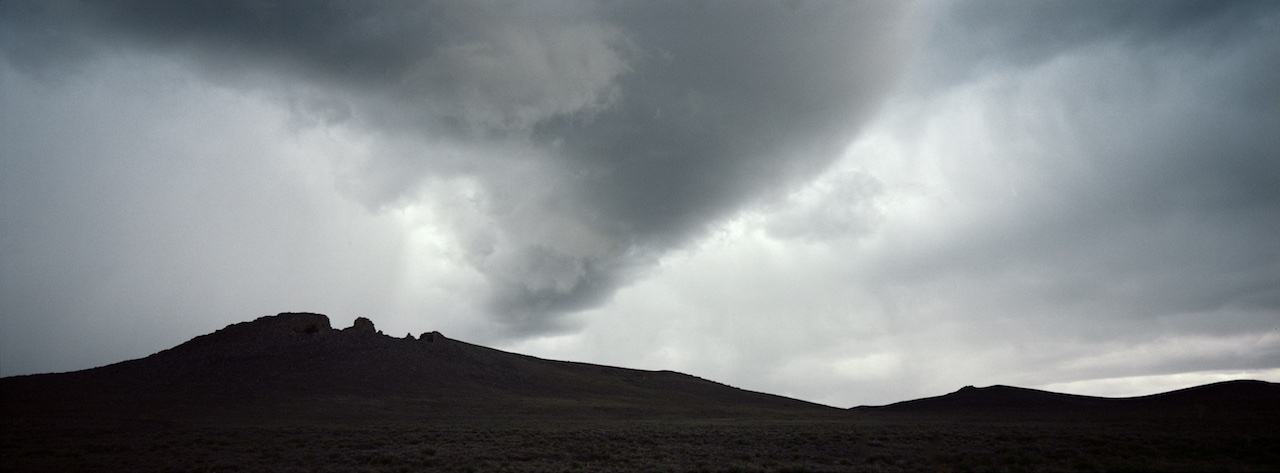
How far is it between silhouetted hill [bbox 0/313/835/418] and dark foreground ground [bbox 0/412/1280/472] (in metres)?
16.0

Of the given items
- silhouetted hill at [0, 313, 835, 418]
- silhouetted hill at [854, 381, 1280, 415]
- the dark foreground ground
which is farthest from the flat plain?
silhouetted hill at [854, 381, 1280, 415]

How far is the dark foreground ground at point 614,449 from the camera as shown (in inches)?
1042

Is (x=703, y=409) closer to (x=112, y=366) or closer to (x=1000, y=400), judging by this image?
(x=1000, y=400)

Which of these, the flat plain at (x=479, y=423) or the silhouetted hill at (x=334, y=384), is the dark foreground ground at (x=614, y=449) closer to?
the flat plain at (x=479, y=423)

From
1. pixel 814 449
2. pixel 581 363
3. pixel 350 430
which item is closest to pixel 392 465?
pixel 350 430

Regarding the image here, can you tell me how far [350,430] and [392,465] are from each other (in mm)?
17305

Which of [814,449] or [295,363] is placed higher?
[295,363]

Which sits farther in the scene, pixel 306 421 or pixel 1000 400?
pixel 1000 400

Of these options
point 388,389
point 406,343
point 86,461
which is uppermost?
point 406,343

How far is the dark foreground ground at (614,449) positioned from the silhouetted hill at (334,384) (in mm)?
15964

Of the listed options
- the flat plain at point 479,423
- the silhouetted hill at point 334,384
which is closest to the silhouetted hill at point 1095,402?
the flat plain at point 479,423

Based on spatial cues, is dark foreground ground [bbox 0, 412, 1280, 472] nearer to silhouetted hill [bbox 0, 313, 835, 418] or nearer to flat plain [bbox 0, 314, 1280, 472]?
flat plain [bbox 0, 314, 1280, 472]

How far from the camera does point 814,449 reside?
32.7m

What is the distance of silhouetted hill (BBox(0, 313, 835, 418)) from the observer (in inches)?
2303
